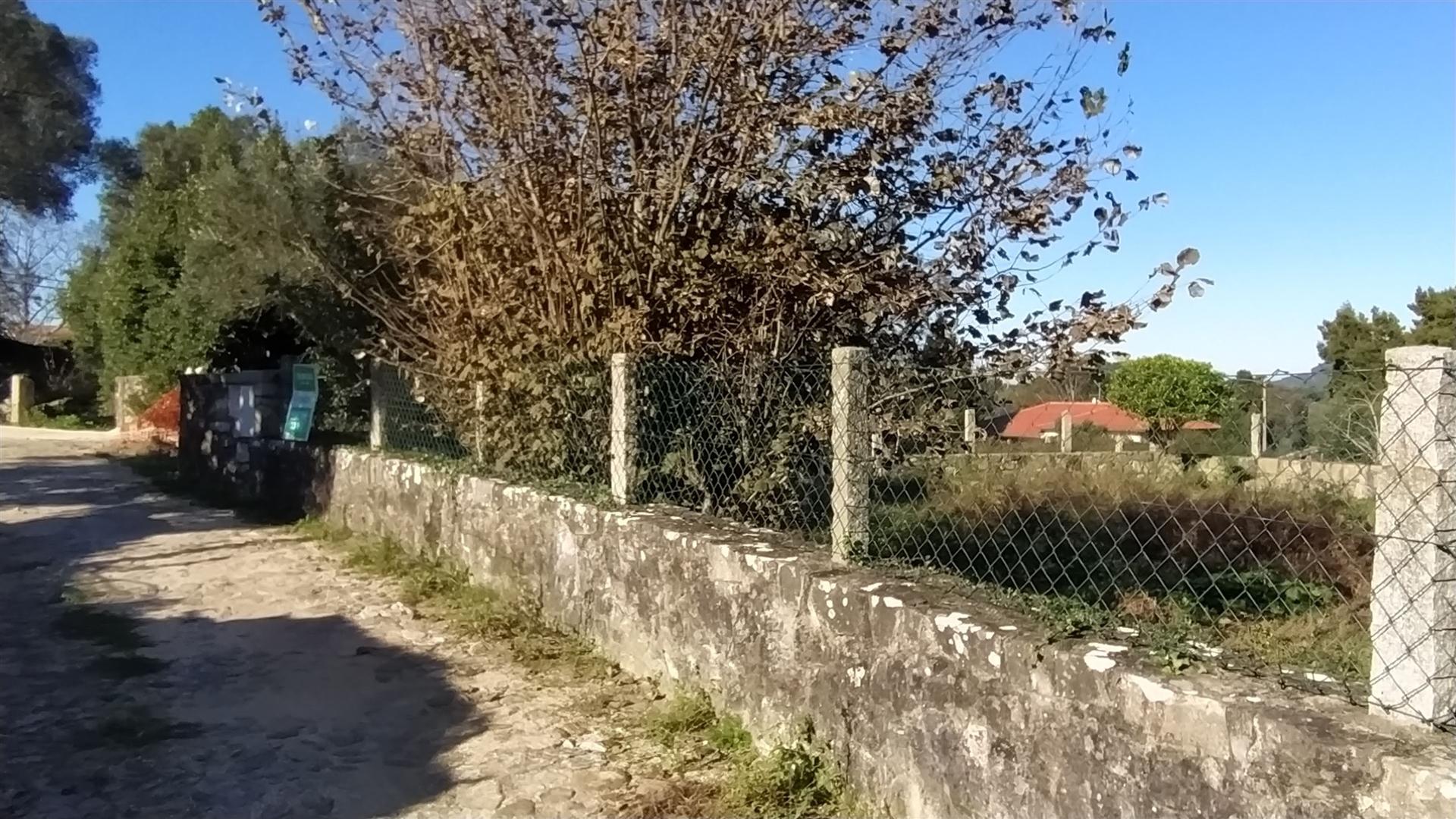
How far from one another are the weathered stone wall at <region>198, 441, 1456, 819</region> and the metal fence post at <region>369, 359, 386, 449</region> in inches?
148

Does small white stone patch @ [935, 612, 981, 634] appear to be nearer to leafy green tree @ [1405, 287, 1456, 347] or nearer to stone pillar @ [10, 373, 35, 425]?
leafy green tree @ [1405, 287, 1456, 347]

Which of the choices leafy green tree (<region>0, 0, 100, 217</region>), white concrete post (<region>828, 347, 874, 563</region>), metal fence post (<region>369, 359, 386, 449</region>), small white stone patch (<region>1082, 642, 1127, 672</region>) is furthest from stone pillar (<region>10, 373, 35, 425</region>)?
small white stone patch (<region>1082, 642, 1127, 672</region>)

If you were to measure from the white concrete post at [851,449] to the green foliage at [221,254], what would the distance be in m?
5.66

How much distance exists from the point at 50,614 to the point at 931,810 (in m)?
6.29

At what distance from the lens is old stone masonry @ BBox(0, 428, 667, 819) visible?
15.0 ft

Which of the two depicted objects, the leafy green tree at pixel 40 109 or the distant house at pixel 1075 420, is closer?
the distant house at pixel 1075 420

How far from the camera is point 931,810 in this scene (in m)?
3.86

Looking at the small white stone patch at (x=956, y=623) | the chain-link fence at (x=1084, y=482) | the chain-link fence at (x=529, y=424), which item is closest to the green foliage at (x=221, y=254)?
the chain-link fence at (x=529, y=424)

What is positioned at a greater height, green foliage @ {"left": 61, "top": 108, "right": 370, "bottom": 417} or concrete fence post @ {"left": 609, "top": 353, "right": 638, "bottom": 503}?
green foliage @ {"left": 61, "top": 108, "right": 370, "bottom": 417}

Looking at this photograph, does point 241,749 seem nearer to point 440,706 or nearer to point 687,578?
point 440,706

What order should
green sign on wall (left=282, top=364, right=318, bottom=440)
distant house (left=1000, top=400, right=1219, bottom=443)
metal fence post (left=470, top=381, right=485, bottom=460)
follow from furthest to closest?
green sign on wall (left=282, top=364, right=318, bottom=440) → metal fence post (left=470, top=381, right=485, bottom=460) → distant house (left=1000, top=400, right=1219, bottom=443)

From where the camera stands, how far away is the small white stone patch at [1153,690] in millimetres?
3049

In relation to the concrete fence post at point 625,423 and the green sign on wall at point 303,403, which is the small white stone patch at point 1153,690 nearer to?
the concrete fence post at point 625,423

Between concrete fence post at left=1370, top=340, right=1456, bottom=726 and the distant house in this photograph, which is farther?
the distant house
